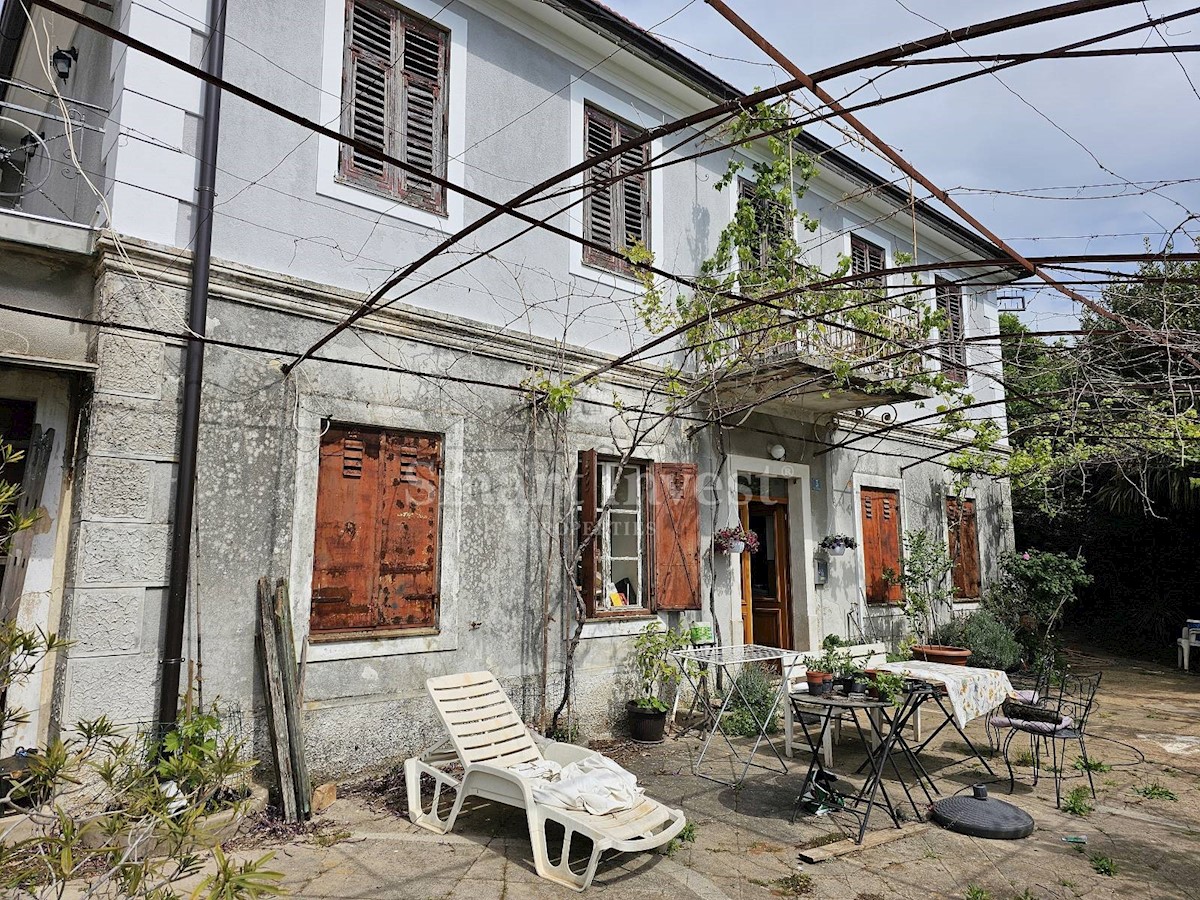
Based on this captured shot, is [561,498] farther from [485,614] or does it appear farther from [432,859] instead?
[432,859]

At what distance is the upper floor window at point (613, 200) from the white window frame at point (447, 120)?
136 centimetres

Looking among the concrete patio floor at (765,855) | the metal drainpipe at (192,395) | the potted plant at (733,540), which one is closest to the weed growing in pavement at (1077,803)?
the concrete patio floor at (765,855)

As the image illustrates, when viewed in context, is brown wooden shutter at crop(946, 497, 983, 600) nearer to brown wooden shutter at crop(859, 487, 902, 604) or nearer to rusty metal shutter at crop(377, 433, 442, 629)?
brown wooden shutter at crop(859, 487, 902, 604)

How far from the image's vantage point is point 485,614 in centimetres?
638

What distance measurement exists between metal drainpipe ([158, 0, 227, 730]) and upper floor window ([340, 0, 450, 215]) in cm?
95

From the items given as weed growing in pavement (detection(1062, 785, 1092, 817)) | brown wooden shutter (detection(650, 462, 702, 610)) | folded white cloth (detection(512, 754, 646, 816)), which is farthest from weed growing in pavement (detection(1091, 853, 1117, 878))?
brown wooden shutter (detection(650, 462, 702, 610))

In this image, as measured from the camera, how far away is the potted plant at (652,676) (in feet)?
23.0

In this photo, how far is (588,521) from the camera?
282 inches

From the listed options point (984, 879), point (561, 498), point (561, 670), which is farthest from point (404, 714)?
point (984, 879)

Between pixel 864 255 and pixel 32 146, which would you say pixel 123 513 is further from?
pixel 864 255

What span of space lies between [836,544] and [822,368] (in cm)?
281

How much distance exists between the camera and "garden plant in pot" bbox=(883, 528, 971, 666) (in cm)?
1052

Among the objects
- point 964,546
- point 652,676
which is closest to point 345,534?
point 652,676

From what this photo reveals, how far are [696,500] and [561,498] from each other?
5.20 feet
